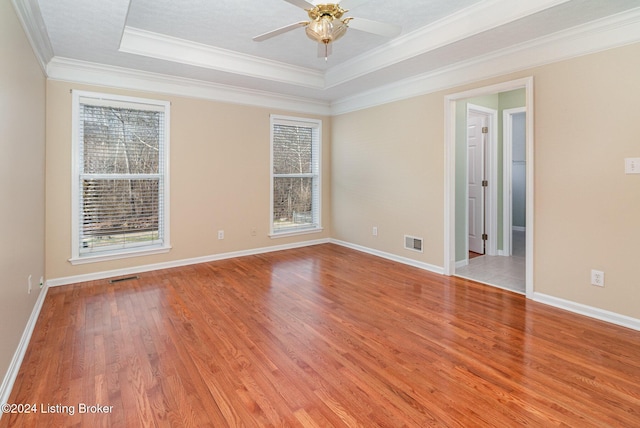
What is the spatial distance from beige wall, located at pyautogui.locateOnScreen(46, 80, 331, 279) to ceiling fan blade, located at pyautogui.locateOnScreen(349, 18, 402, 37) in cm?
285

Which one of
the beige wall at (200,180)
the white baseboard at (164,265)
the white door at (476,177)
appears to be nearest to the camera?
the beige wall at (200,180)

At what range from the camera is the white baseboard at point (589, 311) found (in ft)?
8.55

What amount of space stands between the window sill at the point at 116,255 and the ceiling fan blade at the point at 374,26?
11.5ft

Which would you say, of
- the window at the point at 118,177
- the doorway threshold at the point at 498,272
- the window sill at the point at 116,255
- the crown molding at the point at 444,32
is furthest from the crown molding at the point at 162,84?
the doorway threshold at the point at 498,272

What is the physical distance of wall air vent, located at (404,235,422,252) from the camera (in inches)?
172

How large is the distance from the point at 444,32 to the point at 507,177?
2790 millimetres

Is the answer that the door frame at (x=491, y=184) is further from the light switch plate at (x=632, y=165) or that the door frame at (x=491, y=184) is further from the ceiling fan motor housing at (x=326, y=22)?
the ceiling fan motor housing at (x=326, y=22)

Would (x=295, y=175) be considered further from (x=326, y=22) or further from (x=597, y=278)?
(x=597, y=278)

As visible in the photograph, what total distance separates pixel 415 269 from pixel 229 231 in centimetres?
269

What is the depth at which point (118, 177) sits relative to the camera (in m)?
3.96

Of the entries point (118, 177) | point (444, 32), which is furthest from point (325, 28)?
point (118, 177)

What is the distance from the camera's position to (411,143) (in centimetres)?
440

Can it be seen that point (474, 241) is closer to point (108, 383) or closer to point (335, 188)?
point (335, 188)

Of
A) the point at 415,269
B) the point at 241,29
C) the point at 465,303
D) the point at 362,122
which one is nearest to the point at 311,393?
the point at 465,303
